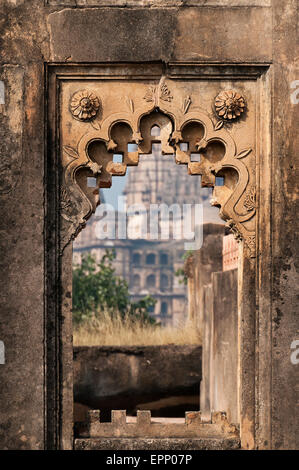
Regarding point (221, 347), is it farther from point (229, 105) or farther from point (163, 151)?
point (229, 105)

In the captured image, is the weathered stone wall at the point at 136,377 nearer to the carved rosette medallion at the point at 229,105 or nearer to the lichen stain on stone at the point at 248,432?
the lichen stain on stone at the point at 248,432

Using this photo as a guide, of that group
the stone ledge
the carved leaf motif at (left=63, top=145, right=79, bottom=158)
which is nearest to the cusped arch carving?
the carved leaf motif at (left=63, top=145, right=79, bottom=158)

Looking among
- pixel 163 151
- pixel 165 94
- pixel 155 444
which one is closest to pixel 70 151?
pixel 163 151

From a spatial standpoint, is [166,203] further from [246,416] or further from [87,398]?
[246,416]

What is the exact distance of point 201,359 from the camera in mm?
10289

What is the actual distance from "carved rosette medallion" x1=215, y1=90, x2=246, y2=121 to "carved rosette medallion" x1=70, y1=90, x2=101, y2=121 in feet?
2.80

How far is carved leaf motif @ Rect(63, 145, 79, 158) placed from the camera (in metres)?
5.15

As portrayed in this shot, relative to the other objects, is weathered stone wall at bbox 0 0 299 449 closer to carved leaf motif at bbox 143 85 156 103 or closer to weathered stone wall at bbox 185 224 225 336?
carved leaf motif at bbox 143 85 156 103

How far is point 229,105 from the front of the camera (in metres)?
5.11

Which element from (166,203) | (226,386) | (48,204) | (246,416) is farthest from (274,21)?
(166,203)

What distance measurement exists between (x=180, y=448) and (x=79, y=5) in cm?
316

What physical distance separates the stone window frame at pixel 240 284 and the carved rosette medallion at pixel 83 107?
0.13 metres

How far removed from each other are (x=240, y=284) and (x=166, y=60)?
1.65 meters

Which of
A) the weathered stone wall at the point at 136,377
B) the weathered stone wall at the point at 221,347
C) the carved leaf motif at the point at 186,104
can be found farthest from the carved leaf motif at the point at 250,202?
the weathered stone wall at the point at 136,377
